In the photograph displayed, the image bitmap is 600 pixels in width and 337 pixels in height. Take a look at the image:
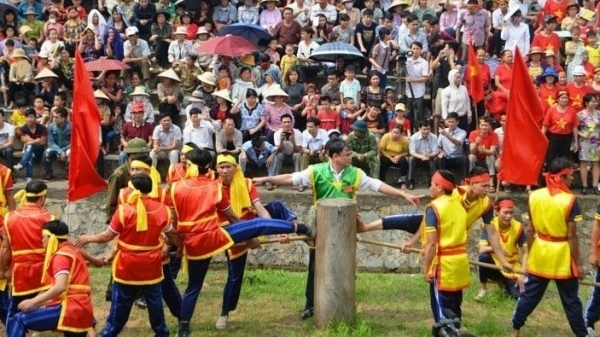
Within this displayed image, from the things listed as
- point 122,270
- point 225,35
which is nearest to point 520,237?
point 122,270

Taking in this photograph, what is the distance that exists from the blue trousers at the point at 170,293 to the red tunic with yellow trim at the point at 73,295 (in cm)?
133

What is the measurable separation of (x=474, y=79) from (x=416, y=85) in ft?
5.69

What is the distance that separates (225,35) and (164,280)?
8.56 m

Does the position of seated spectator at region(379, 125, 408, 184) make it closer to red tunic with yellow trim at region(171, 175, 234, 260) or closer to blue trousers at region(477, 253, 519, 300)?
blue trousers at region(477, 253, 519, 300)

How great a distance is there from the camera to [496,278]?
468 inches

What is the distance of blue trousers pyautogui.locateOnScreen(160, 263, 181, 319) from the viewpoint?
10.3m

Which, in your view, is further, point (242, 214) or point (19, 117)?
point (19, 117)

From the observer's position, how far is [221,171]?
408 inches

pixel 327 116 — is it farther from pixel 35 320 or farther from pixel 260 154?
pixel 35 320

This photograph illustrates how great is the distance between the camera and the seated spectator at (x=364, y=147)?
49.0ft

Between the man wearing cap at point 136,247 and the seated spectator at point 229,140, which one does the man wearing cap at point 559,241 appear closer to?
the man wearing cap at point 136,247

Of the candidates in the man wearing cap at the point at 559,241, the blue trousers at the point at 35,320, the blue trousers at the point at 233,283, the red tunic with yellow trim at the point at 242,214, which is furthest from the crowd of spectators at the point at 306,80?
the blue trousers at the point at 35,320

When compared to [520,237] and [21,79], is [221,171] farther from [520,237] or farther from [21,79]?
[21,79]

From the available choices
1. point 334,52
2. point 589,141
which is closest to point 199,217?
point 589,141
